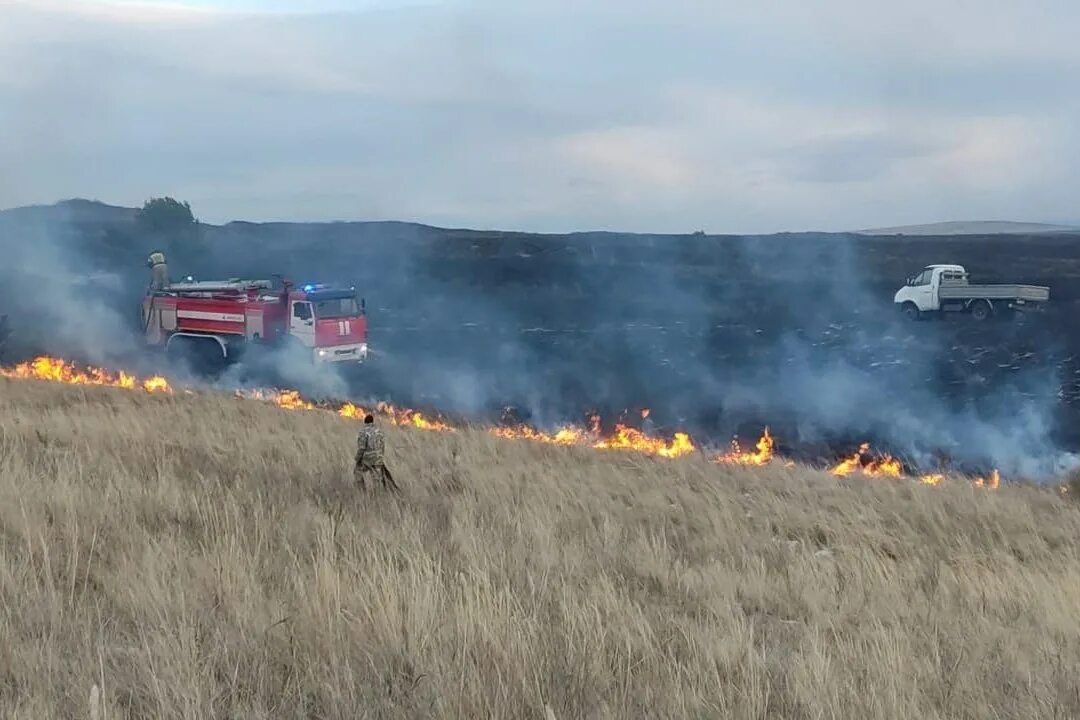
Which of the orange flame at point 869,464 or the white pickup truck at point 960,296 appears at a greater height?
the white pickup truck at point 960,296

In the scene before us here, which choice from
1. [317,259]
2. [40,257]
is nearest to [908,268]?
[317,259]

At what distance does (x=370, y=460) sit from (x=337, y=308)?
694 inches

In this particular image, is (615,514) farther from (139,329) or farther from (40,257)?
(40,257)

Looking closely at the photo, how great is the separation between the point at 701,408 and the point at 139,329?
17637mm

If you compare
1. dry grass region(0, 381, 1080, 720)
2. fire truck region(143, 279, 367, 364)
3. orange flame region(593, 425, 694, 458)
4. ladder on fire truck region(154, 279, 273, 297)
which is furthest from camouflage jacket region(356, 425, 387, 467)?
ladder on fire truck region(154, 279, 273, 297)

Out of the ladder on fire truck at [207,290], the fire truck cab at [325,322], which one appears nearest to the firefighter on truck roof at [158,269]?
the ladder on fire truck at [207,290]

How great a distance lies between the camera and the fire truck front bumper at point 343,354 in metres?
24.3

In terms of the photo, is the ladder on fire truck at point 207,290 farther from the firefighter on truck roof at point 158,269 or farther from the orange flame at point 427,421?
the orange flame at point 427,421

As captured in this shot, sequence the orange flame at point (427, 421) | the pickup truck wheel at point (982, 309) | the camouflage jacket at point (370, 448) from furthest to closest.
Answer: the pickup truck wheel at point (982, 309), the orange flame at point (427, 421), the camouflage jacket at point (370, 448)

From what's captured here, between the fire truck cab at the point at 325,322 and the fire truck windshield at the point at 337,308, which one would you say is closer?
Answer: the fire truck cab at the point at 325,322

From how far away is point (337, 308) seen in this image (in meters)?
25.0

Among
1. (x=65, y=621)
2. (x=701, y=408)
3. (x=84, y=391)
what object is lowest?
(x=701, y=408)

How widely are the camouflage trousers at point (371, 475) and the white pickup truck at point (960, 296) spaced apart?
3427cm

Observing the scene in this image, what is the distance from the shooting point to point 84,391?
17141 millimetres
